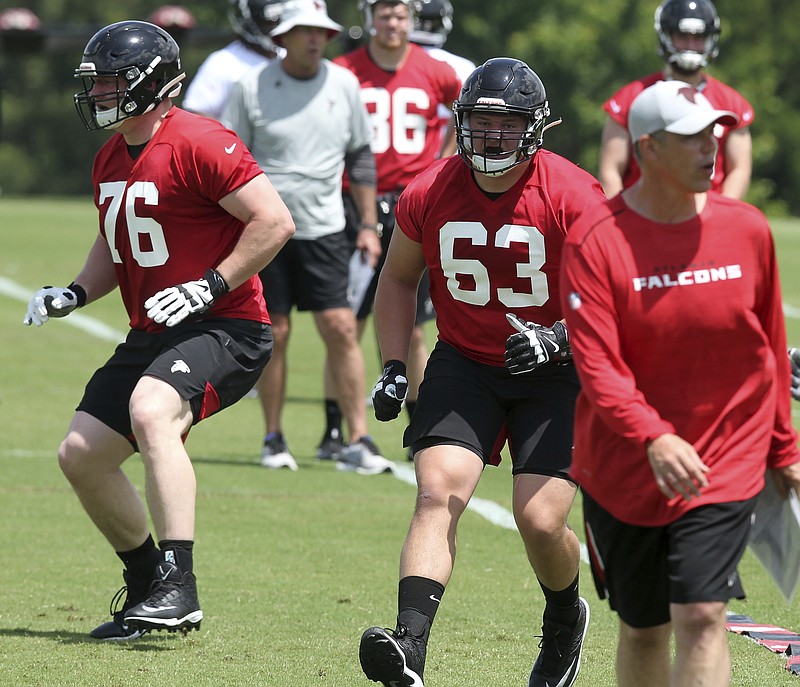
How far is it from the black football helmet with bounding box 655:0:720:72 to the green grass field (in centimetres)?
266

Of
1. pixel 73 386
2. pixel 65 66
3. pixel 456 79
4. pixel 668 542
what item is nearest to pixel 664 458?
pixel 668 542

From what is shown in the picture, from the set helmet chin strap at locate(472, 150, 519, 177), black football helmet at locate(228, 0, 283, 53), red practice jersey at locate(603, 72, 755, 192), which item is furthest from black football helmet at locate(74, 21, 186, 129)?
black football helmet at locate(228, 0, 283, 53)

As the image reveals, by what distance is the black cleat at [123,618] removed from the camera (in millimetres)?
5887

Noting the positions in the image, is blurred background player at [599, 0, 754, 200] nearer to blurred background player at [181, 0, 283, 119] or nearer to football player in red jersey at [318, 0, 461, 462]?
football player in red jersey at [318, 0, 461, 462]

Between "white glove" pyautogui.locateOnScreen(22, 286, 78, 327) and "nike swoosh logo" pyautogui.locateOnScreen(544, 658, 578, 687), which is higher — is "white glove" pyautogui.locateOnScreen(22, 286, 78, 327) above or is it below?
above

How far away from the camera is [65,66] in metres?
67.8

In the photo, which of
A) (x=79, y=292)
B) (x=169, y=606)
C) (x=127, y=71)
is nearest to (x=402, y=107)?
(x=79, y=292)

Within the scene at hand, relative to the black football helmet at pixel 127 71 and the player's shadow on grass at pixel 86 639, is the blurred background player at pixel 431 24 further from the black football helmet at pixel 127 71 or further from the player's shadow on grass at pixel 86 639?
the player's shadow on grass at pixel 86 639

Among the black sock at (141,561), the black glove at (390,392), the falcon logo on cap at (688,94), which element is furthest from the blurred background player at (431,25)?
the falcon logo on cap at (688,94)

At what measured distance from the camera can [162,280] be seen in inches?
239

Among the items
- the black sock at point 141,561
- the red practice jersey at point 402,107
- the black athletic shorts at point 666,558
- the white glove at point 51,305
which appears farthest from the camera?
the red practice jersey at point 402,107

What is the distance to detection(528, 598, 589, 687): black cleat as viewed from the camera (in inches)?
207

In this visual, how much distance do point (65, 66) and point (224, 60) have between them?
59727 millimetres

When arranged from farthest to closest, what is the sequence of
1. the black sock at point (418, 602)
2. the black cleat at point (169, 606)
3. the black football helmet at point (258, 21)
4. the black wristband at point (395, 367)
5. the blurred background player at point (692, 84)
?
the black football helmet at point (258, 21)
the blurred background player at point (692, 84)
the black cleat at point (169, 606)
the black wristband at point (395, 367)
the black sock at point (418, 602)
